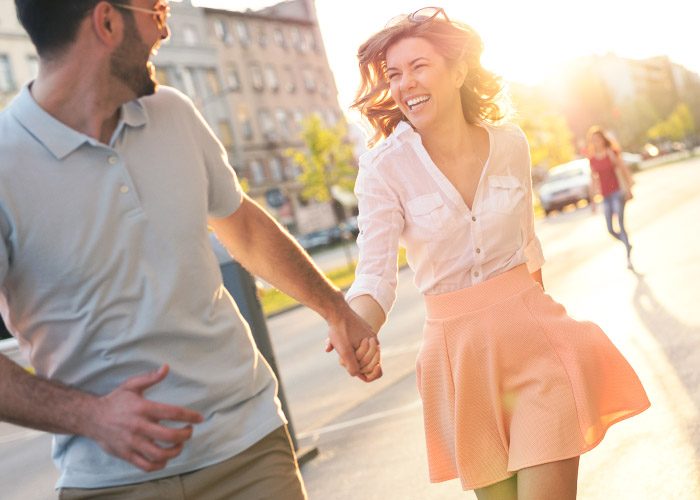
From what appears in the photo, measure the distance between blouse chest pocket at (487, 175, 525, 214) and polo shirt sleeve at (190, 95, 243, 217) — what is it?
0.93 metres

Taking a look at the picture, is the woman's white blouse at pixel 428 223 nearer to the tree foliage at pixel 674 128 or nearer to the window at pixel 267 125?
the window at pixel 267 125

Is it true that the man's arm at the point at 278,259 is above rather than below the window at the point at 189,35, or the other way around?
above

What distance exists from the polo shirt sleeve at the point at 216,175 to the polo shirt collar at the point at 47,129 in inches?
15.1

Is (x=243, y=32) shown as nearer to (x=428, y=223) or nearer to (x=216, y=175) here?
(x=428, y=223)

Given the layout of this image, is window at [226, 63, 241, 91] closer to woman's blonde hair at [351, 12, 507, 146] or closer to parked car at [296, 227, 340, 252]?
parked car at [296, 227, 340, 252]

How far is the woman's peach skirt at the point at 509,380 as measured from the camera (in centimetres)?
329

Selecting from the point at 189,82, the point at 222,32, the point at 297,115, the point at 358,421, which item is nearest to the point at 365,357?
the point at 358,421

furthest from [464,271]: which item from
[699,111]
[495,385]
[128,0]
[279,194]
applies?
[699,111]

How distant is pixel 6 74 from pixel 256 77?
23.9 m

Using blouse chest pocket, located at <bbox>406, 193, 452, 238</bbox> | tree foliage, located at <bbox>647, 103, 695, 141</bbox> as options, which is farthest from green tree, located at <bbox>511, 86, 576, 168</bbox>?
blouse chest pocket, located at <bbox>406, 193, 452, 238</bbox>

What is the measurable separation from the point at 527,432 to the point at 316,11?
264ft

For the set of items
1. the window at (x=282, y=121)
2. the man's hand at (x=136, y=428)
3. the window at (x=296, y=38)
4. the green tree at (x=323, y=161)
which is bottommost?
the window at (x=282, y=121)

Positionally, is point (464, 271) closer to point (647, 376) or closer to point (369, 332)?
point (369, 332)

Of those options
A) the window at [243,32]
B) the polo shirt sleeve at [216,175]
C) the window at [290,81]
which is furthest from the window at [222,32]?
the polo shirt sleeve at [216,175]
